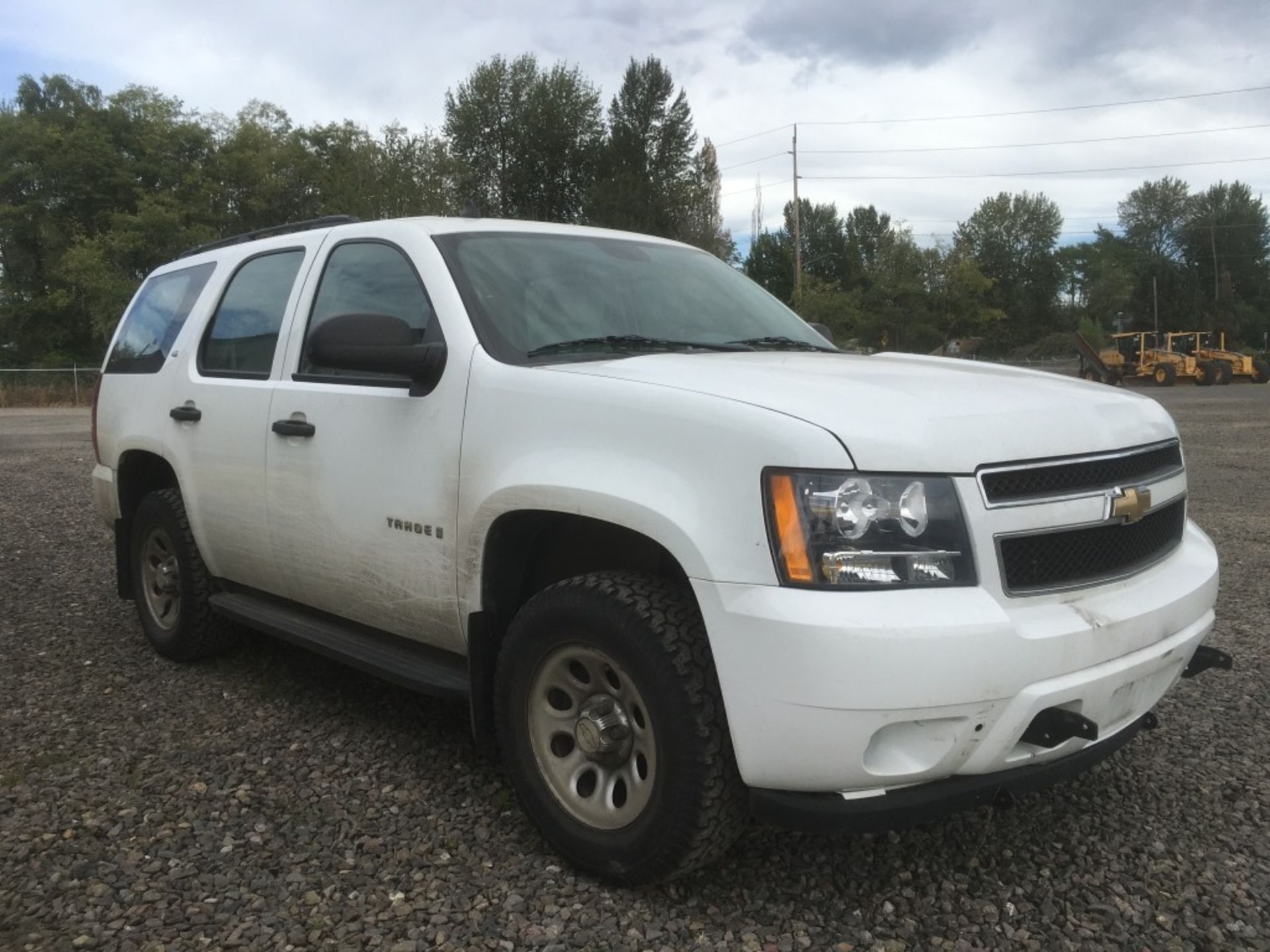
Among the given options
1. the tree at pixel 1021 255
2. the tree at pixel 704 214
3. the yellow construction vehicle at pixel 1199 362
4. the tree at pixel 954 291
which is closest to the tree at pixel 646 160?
the tree at pixel 704 214

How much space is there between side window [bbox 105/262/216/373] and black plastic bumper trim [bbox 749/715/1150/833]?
3.48 m

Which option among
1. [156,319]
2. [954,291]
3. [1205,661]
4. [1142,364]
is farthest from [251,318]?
[954,291]

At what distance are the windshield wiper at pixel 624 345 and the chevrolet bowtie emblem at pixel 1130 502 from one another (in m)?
1.31

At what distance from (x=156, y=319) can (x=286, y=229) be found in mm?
899

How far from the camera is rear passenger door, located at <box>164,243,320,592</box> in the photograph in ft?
12.7

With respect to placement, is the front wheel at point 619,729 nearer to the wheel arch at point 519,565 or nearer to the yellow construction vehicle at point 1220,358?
the wheel arch at point 519,565

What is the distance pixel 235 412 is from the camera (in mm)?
3975

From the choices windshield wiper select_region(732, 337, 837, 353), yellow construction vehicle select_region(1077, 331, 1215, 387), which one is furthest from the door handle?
yellow construction vehicle select_region(1077, 331, 1215, 387)

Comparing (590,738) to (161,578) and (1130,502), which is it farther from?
(161,578)

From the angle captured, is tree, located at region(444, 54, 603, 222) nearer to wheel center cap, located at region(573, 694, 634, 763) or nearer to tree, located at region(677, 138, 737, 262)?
tree, located at region(677, 138, 737, 262)

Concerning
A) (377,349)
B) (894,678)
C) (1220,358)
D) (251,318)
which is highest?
(251,318)

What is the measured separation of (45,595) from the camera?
5.91 meters

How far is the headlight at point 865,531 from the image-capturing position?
225cm

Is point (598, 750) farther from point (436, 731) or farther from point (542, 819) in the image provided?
point (436, 731)
